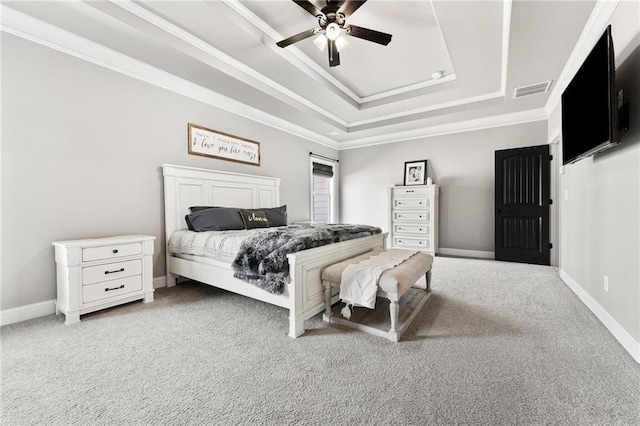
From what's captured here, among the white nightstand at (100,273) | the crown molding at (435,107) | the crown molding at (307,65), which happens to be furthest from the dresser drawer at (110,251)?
the crown molding at (435,107)

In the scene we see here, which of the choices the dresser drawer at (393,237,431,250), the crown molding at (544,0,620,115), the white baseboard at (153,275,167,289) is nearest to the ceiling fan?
the crown molding at (544,0,620,115)

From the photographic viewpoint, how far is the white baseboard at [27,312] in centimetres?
221

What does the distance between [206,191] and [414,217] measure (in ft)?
12.2

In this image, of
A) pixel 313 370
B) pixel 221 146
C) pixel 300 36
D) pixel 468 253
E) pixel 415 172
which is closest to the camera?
pixel 313 370

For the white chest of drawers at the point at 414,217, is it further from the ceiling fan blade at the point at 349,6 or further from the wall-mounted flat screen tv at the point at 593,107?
the ceiling fan blade at the point at 349,6

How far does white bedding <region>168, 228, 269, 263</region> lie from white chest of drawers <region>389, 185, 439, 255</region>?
10.8ft

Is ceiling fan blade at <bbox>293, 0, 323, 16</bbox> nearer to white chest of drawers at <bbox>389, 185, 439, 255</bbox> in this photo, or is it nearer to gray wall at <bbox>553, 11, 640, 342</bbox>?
gray wall at <bbox>553, 11, 640, 342</bbox>

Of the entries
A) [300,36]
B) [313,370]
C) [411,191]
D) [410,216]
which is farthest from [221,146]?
[410,216]

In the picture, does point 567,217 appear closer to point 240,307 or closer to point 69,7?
point 240,307

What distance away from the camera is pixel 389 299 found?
1999 millimetres

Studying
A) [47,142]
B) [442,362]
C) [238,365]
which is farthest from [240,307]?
[47,142]

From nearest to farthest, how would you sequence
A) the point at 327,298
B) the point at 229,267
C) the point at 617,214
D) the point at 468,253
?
the point at 617,214
the point at 327,298
the point at 229,267
the point at 468,253

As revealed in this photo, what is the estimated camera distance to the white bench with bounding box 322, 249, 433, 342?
1957mm

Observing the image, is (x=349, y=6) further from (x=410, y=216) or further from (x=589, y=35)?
(x=410, y=216)
